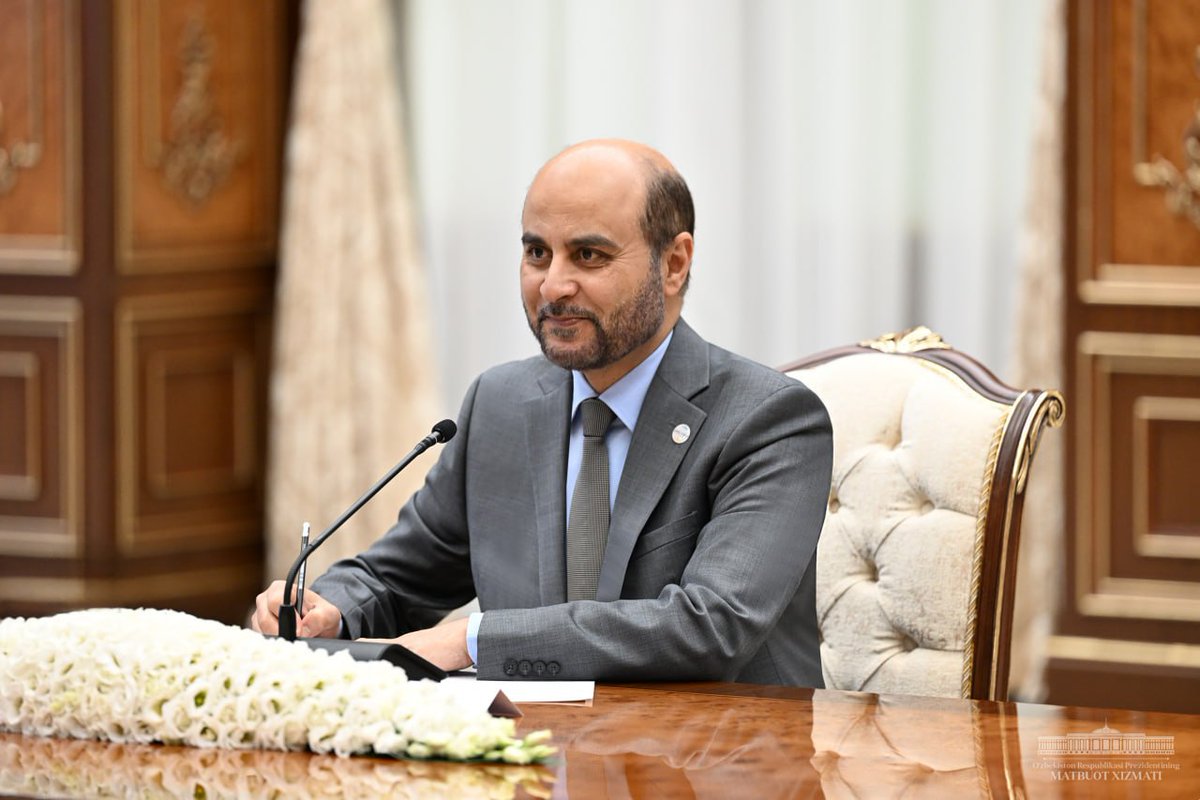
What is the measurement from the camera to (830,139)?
18.2ft

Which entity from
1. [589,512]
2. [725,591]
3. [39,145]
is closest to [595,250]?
[589,512]

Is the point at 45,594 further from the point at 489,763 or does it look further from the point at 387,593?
the point at 489,763

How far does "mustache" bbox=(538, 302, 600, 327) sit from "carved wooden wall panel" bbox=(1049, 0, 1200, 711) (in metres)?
2.65

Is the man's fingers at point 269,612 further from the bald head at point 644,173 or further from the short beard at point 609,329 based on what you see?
the bald head at point 644,173

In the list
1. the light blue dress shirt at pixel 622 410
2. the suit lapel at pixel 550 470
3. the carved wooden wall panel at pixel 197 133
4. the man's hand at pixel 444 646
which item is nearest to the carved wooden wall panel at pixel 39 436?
the carved wooden wall panel at pixel 197 133

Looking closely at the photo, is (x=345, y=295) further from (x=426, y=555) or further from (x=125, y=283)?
(x=426, y=555)

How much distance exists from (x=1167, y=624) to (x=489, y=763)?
334 centimetres

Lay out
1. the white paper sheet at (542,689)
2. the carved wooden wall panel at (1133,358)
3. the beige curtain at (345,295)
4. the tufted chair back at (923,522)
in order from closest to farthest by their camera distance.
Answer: the white paper sheet at (542,689) < the tufted chair back at (923,522) < the carved wooden wall panel at (1133,358) < the beige curtain at (345,295)

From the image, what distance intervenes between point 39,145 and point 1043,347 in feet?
10.4

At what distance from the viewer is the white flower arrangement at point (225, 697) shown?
186cm

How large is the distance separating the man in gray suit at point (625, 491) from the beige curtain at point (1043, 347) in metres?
2.57

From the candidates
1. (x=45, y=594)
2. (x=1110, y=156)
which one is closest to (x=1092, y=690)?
(x=1110, y=156)

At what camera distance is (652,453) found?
255 centimetres

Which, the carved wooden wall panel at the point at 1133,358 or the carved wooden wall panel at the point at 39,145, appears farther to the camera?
the carved wooden wall panel at the point at 39,145
